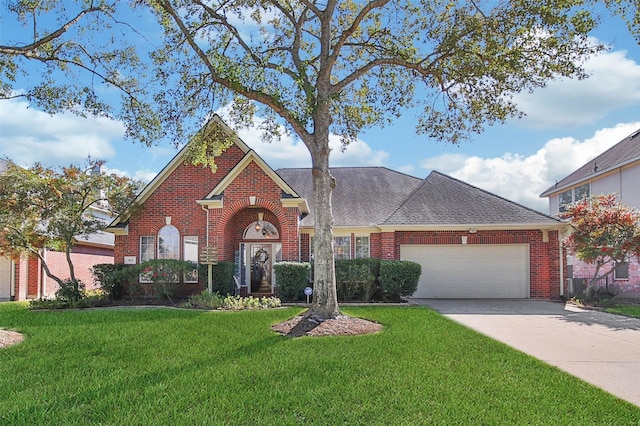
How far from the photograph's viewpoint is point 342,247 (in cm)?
1905

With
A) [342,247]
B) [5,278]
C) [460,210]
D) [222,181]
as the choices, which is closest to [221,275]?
[222,181]

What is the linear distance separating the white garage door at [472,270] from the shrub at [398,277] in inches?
104

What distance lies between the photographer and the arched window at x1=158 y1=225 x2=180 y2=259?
18.0m

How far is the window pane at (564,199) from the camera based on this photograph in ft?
84.0

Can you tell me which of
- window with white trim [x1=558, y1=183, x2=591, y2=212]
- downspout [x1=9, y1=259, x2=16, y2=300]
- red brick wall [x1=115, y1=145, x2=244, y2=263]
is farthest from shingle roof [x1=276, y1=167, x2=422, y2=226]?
downspout [x1=9, y1=259, x2=16, y2=300]

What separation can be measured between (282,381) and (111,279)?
12207 mm

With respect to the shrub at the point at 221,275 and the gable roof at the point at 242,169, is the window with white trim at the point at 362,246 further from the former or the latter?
the shrub at the point at 221,275

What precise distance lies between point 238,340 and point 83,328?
3.54 meters

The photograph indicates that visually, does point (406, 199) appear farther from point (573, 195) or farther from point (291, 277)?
point (573, 195)

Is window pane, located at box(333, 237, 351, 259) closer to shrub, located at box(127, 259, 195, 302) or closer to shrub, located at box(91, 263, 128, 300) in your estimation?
shrub, located at box(127, 259, 195, 302)

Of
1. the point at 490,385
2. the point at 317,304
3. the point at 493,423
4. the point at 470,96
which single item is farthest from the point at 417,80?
the point at 493,423

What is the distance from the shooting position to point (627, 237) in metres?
15.1

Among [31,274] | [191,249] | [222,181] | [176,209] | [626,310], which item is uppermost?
[222,181]

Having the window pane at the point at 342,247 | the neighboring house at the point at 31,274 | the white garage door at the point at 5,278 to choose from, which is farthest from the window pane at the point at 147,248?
the window pane at the point at 342,247
